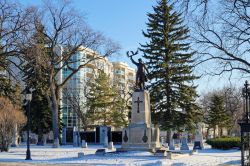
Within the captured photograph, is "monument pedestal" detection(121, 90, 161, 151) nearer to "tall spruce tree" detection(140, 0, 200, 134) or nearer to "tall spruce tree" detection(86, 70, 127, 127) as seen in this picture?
"tall spruce tree" detection(140, 0, 200, 134)

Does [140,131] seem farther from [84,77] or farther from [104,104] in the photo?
[84,77]

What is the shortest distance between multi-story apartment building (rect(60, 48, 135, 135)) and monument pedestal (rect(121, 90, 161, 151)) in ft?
54.0

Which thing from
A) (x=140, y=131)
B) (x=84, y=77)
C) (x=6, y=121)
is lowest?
(x=140, y=131)

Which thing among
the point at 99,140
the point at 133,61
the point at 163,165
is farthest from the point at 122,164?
the point at 99,140

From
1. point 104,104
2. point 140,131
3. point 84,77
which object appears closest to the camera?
point 140,131

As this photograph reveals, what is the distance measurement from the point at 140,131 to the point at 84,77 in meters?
48.7

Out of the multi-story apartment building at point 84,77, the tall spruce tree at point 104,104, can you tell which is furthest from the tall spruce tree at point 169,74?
the tall spruce tree at point 104,104

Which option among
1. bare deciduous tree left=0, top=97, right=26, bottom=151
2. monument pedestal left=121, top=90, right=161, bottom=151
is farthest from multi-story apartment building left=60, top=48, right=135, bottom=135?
monument pedestal left=121, top=90, right=161, bottom=151

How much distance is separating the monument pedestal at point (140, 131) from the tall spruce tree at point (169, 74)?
18074mm

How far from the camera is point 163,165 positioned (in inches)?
907

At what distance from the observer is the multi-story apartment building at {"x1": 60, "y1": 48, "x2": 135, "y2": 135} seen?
5178cm

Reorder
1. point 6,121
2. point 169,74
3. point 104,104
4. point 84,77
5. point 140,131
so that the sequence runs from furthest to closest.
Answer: point 84,77 → point 104,104 → point 169,74 → point 6,121 → point 140,131

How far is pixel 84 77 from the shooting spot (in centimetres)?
7962

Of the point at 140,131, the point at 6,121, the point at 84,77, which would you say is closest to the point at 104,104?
the point at 84,77
